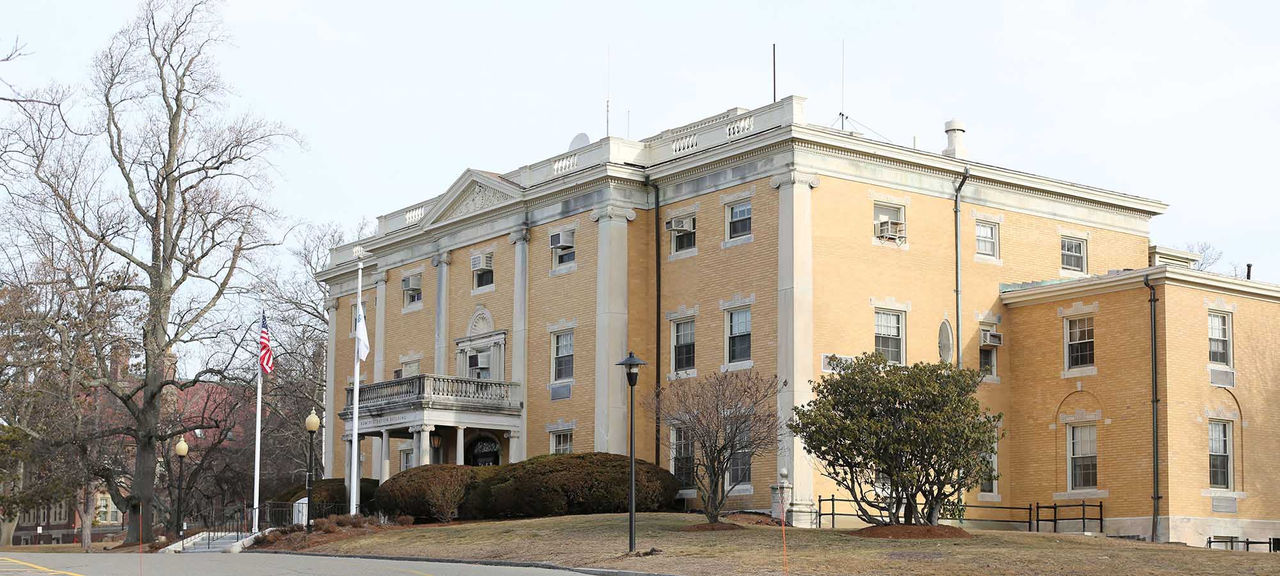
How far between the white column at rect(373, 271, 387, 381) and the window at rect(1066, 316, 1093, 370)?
25275 millimetres

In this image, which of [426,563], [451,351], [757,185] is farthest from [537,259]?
[426,563]

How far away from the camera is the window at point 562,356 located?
4788 cm

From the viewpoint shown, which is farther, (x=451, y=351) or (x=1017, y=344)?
(x=451, y=351)

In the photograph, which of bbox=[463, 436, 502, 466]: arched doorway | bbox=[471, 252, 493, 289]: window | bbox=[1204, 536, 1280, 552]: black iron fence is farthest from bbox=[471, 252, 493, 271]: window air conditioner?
bbox=[1204, 536, 1280, 552]: black iron fence

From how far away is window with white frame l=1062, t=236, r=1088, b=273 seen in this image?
47188 mm

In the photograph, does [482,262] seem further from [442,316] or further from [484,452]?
[484,452]

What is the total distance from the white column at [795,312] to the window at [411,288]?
1805cm

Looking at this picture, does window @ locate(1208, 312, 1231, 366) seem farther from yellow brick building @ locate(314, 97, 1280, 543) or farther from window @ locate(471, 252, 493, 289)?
window @ locate(471, 252, 493, 289)

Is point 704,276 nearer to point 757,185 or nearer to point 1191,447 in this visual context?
point 757,185

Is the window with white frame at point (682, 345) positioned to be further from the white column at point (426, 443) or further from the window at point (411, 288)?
the window at point (411, 288)

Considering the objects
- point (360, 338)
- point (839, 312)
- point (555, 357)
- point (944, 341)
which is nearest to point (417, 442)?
point (360, 338)

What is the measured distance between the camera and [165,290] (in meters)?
54.4

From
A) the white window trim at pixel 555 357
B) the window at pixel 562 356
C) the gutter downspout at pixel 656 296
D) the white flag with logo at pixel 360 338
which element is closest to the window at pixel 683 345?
the gutter downspout at pixel 656 296

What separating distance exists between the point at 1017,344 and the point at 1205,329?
217 inches
